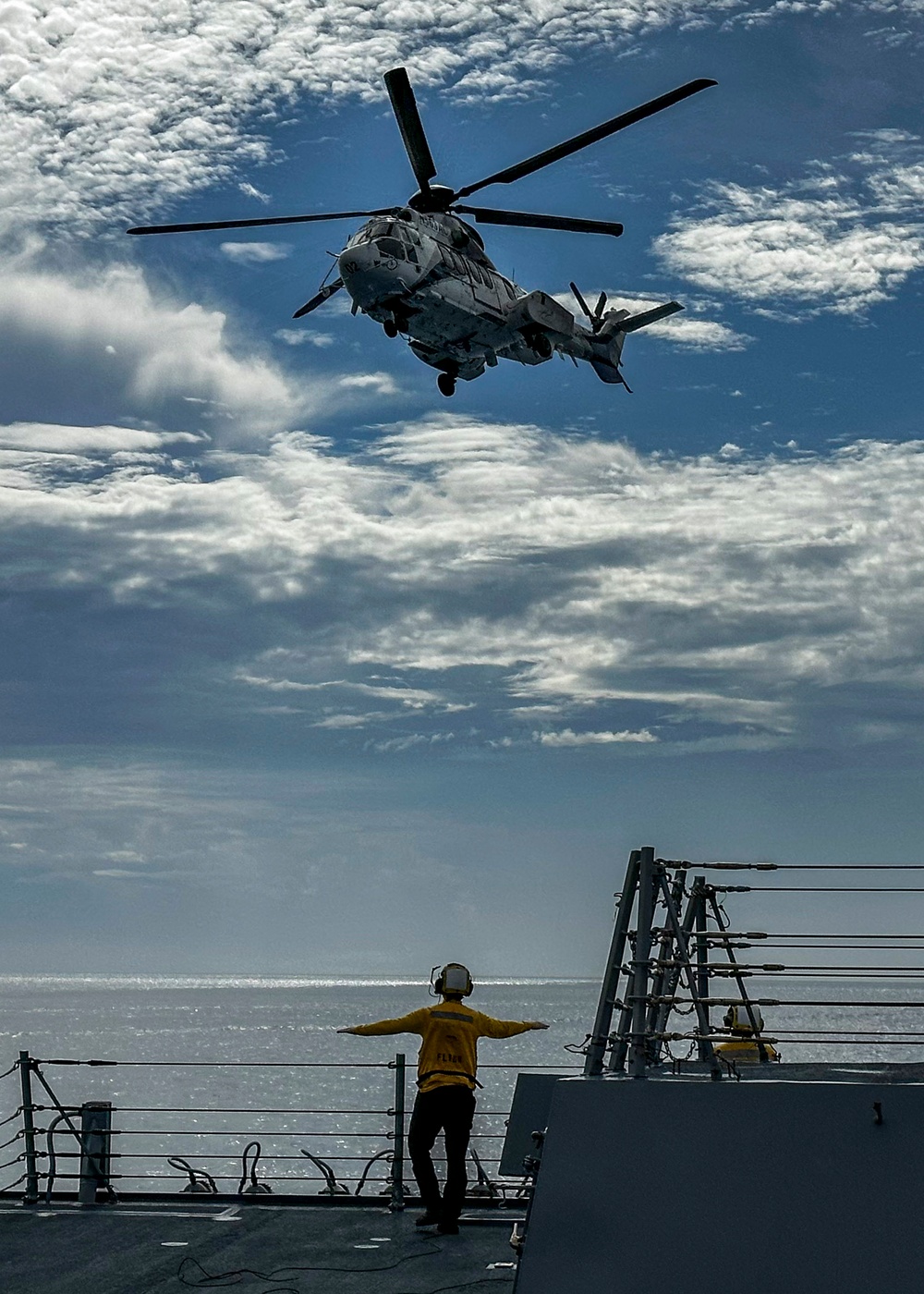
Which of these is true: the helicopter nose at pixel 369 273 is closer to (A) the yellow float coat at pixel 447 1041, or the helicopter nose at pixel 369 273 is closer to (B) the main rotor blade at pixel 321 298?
(B) the main rotor blade at pixel 321 298

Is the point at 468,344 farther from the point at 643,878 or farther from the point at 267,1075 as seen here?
the point at 267,1075

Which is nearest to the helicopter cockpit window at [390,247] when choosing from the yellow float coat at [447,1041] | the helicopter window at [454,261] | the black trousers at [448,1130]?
the helicopter window at [454,261]

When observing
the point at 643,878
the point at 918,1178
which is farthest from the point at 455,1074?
the point at 918,1178

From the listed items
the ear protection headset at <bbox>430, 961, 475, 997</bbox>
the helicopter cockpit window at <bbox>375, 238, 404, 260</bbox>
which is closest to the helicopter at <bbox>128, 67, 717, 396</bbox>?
the helicopter cockpit window at <bbox>375, 238, 404, 260</bbox>

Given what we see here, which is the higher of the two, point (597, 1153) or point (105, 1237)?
point (597, 1153)

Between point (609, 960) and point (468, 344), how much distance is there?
22.7 metres

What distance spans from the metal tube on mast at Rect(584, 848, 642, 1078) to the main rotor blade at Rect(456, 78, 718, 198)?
20.1 metres

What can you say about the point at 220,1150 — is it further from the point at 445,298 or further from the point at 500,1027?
the point at 500,1027

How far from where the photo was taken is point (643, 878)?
678cm

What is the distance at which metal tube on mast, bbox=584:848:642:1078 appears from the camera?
6632 millimetres

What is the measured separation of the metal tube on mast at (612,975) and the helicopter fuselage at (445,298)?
779 inches

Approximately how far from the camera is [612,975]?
6.89 meters

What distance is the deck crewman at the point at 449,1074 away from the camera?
9.63m

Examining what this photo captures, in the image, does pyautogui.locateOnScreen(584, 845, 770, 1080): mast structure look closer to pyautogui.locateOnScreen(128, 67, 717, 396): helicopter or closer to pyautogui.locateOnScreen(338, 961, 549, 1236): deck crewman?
pyautogui.locateOnScreen(338, 961, 549, 1236): deck crewman
